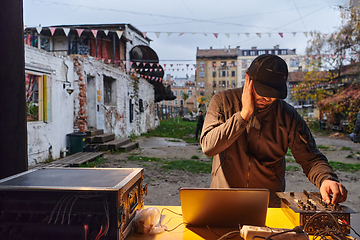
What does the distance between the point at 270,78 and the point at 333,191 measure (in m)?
0.84

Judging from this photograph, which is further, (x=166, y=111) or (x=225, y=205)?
(x=166, y=111)

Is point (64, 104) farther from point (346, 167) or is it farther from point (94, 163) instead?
point (346, 167)

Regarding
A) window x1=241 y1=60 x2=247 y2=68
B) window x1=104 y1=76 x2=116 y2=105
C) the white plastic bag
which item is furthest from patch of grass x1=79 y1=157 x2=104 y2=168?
window x1=241 y1=60 x2=247 y2=68

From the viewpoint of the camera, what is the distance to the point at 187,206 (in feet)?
5.28

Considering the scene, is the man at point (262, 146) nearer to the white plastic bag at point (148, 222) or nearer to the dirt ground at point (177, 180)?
the white plastic bag at point (148, 222)

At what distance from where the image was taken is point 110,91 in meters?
13.8

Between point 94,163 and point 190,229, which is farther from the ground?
point 190,229

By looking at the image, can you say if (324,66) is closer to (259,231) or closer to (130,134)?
(130,134)

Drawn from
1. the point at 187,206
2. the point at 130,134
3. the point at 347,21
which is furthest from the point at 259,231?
the point at 347,21

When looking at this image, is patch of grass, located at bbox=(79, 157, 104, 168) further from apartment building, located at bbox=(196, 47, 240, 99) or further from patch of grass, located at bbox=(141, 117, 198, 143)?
apartment building, located at bbox=(196, 47, 240, 99)

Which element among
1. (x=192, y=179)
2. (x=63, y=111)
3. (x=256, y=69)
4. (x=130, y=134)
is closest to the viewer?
(x=256, y=69)

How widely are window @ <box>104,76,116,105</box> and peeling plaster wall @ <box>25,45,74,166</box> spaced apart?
11.6 ft

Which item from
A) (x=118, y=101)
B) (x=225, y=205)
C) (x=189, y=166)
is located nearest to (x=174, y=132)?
(x=118, y=101)

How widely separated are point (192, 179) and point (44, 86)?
546 cm
